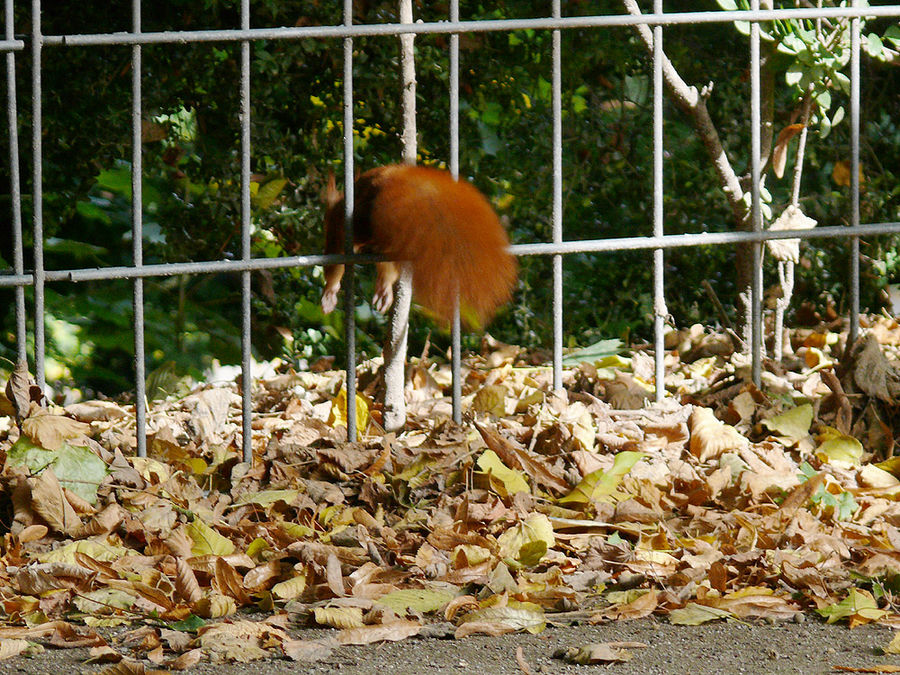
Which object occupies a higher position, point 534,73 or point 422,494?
point 534,73

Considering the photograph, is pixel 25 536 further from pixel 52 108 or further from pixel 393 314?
pixel 52 108

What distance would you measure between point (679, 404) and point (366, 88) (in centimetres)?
194

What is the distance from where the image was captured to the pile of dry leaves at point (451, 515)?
2291 millimetres

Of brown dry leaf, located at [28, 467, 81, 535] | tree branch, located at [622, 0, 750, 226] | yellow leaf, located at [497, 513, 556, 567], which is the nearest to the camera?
yellow leaf, located at [497, 513, 556, 567]

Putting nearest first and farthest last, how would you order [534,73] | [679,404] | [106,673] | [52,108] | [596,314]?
[106,673] → [679,404] → [52,108] → [534,73] → [596,314]

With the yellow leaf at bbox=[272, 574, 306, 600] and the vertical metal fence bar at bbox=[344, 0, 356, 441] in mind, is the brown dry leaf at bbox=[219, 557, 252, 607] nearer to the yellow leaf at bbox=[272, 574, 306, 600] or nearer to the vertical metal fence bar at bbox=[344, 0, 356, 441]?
the yellow leaf at bbox=[272, 574, 306, 600]

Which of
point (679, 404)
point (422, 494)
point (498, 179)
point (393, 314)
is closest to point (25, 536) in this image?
point (422, 494)

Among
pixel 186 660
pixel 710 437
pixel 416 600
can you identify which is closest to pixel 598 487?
pixel 710 437

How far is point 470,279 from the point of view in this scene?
2943 millimetres

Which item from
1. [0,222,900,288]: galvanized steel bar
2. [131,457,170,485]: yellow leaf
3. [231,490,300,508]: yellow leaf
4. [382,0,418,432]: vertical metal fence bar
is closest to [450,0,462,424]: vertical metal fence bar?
[382,0,418,432]: vertical metal fence bar

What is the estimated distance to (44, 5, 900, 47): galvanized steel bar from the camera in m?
2.89

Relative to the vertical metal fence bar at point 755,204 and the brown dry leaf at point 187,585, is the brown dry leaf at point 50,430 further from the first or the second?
the vertical metal fence bar at point 755,204

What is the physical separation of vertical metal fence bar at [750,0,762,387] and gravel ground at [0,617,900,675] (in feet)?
4.27

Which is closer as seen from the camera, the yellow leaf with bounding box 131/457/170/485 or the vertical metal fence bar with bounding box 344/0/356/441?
the yellow leaf with bounding box 131/457/170/485
